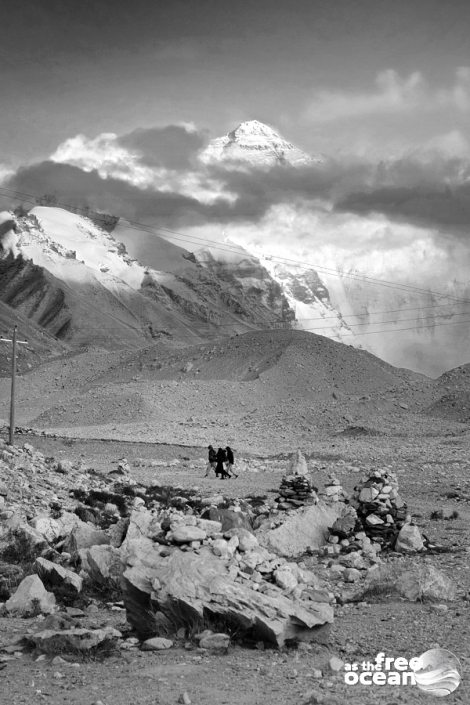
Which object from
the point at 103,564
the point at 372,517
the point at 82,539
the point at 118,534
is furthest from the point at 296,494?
the point at 103,564

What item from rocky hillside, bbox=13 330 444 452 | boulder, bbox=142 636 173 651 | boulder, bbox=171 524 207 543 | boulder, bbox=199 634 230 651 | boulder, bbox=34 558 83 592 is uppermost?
rocky hillside, bbox=13 330 444 452

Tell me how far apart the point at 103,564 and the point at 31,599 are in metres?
1.97

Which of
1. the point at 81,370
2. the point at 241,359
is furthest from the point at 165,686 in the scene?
the point at 81,370

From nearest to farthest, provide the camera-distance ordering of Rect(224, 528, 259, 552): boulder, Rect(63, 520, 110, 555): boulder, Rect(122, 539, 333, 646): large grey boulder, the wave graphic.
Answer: the wave graphic → Rect(122, 539, 333, 646): large grey boulder → Rect(224, 528, 259, 552): boulder → Rect(63, 520, 110, 555): boulder

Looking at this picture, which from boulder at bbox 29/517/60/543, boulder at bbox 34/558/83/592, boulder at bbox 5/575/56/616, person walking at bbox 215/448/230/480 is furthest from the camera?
person walking at bbox 215/448/230/480

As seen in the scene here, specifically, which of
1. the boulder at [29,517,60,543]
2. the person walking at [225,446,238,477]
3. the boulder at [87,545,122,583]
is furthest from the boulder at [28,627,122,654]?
the person walking at [225,446,238,477]

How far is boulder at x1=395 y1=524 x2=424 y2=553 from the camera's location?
17609 millimetres

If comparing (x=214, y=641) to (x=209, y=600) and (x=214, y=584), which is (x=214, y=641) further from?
(x=214, y=584)

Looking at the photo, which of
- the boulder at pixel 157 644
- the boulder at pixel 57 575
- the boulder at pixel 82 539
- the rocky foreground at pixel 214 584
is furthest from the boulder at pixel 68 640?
the boulder at pixel 82 539

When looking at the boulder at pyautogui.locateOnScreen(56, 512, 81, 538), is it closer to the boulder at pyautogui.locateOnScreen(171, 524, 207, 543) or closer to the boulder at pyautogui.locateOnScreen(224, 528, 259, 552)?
the boulder at pyautogui.locateOnScreen(224, 528, 259, 552)

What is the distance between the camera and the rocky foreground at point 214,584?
405 inches

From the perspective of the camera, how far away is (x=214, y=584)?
10.7 meters

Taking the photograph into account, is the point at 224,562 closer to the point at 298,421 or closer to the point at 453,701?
the point at 453,701

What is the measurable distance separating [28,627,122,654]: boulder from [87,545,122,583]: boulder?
3.41m
